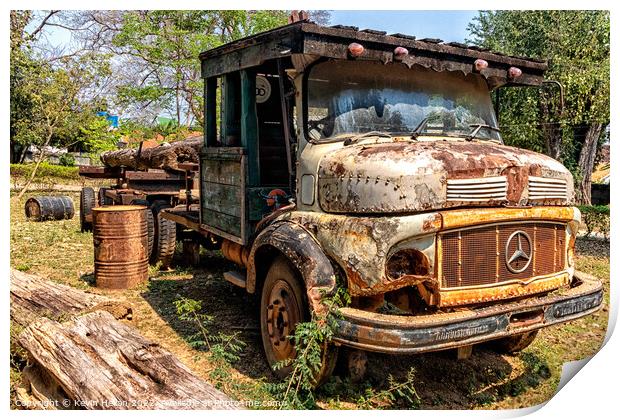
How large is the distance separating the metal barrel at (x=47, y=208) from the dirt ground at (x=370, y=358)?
16.3ft

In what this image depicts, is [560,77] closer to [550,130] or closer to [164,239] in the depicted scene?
[550,130]

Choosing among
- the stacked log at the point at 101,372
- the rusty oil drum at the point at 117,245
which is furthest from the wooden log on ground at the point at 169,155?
the stacked log at the point at 101,372

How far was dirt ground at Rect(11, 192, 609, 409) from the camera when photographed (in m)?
4.83

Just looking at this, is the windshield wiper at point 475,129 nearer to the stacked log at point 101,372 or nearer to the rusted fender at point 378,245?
the rusted fender at point 378,245

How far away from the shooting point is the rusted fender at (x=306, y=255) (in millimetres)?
4215

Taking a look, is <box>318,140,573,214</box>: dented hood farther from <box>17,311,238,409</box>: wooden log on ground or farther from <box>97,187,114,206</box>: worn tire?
<box>97,187,114,206</box>: worn tire

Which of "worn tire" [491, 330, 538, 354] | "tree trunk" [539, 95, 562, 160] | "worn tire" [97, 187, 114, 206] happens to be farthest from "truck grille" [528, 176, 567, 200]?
"worn tire" [97, 187, 114, 206]

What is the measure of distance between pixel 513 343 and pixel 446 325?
2327mm

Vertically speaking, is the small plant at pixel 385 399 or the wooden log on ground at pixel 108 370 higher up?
the wooden log on ground at pixel 108 370

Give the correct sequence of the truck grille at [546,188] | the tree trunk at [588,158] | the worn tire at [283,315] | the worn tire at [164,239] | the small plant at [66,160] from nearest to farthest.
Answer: the truck grille at [546,188] → the worn tire at [283,315] → the worn tire at [164,239] → the tree trunk at [588,158] → the small plant at [66,160]

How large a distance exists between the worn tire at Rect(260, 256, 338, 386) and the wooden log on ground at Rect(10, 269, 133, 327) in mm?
1969

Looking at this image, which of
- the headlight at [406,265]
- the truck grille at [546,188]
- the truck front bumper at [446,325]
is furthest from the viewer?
the truck grille at [546,188]

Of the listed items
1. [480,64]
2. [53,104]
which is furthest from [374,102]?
[53,104]

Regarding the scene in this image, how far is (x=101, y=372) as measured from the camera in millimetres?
4355
